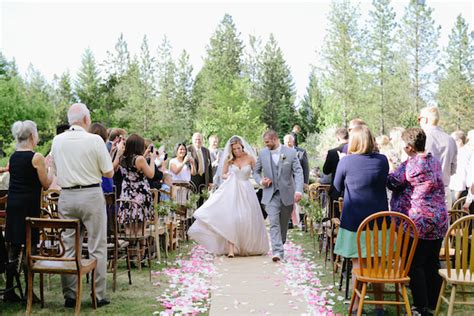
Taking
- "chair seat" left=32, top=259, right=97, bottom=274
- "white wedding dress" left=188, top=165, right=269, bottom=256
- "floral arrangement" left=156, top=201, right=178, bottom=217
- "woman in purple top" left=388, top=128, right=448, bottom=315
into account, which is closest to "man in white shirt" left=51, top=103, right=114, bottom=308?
"chair seat" left=32, top=259, right=97, bottom=274

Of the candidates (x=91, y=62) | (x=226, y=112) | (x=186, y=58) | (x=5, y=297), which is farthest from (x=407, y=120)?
(x=5, y=297)

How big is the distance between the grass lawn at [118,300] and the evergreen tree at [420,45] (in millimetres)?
40351

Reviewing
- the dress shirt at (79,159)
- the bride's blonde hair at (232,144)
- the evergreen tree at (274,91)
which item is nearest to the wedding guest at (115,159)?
the dress shirt at (79,159)

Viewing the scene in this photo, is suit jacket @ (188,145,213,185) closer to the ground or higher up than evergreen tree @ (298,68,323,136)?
closer to the ground

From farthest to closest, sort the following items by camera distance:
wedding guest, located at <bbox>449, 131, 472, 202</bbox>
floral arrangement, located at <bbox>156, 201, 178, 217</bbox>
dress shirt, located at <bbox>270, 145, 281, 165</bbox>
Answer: wedding guest, located at <bbox>449, 131, 472, 202</bbox> < dress shirt, located at <bbox>270, 145, 281, 165</bbox> < floral arrangement, located at <bbox>156, 201, 178, 217</bbox>

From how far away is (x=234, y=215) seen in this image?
29.9ft

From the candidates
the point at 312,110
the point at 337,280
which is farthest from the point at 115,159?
the point at 312,110

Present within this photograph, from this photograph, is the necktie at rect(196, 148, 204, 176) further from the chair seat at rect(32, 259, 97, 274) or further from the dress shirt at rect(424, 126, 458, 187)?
the chair seat at rect(32, 259, 97, 274)

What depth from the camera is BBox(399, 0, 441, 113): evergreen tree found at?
43.6m

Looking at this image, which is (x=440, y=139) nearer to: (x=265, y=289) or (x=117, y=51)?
(x=265, y=289)

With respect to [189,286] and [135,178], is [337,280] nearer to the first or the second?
[189,286]

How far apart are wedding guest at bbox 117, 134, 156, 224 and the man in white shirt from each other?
1.58m

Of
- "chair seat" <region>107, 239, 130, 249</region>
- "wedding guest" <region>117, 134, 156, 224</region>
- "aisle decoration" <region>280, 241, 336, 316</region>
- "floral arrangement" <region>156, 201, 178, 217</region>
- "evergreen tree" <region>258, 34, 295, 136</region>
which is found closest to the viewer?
"aisle decoration" <region>280, 241, 336, 316</region>

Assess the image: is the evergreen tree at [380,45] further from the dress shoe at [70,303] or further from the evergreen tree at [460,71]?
Result: the dress shoe at [70,303]
